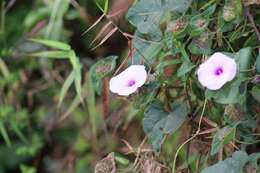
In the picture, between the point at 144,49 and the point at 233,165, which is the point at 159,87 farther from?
the point at 233,165

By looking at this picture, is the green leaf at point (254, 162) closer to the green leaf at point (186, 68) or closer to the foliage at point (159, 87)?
the foliage at point (159, 87)

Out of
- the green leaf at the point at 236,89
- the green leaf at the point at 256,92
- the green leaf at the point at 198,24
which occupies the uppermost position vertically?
the green leaf at the point at 198,24

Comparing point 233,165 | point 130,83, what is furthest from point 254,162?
point 130,83

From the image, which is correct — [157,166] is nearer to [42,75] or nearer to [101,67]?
[101,67]

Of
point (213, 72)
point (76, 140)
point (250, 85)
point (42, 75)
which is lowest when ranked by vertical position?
point (76, 140)

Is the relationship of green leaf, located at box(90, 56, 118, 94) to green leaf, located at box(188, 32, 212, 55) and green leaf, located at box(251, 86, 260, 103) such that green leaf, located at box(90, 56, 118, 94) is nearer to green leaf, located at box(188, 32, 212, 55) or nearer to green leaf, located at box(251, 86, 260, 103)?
green leaf, located at box(188, 32, 212, 55)

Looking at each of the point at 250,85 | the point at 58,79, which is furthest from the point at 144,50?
the point at 58,79

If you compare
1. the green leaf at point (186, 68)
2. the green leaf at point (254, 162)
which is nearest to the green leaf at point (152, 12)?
the green leaf at point (186, 68)

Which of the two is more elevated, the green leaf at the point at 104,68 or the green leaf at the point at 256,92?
the green leaf at the point at 104,68

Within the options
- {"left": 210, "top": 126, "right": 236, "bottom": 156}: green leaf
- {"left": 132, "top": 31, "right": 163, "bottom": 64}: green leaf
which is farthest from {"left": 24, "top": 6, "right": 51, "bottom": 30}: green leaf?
{"left": 210, "top": 126, "right": 236, "bottom": 156}: green leaf
